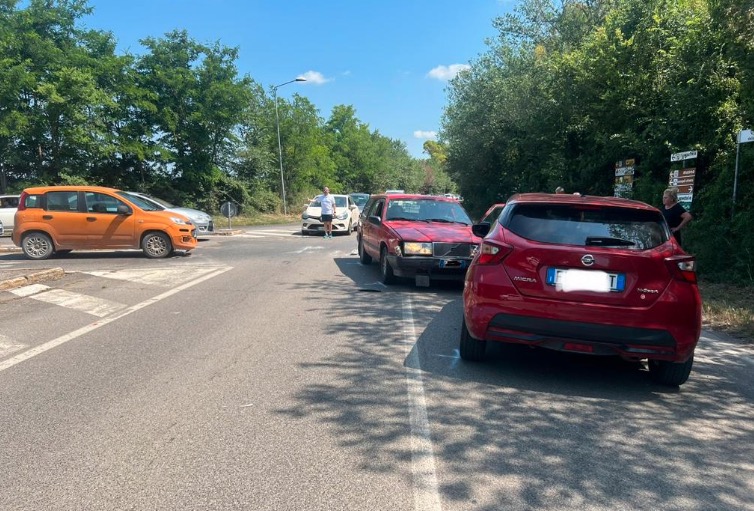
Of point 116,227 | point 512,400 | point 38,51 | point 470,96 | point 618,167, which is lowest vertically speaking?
point 512,400

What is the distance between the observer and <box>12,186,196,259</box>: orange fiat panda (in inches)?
537

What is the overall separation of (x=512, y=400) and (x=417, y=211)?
667 cm

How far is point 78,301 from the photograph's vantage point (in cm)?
880

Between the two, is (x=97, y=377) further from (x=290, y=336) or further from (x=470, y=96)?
(x=470, y=96)

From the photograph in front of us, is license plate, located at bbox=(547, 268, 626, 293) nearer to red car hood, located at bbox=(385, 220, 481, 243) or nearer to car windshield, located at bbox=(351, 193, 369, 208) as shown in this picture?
red car hood, located at bbox=(385, 220, 481, 243)

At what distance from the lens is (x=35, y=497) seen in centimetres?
305

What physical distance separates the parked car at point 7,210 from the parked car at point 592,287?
23.3m

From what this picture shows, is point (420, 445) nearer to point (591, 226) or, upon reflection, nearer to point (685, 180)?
point (591, 226)

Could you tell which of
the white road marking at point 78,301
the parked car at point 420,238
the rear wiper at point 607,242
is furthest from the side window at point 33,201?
the rear wiper at point 607,242

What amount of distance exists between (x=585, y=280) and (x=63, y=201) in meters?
13.1

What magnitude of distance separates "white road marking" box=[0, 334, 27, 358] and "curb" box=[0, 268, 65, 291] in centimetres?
366

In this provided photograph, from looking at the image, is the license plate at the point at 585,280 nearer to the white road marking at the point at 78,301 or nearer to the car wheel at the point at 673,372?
the car wheel at the point at 673,372

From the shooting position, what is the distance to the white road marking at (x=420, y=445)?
10.1ft

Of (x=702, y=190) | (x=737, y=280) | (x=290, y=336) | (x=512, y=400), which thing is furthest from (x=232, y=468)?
(x=702, y=190)
